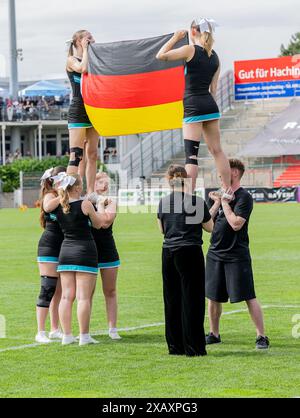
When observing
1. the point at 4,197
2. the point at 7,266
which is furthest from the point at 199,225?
the point at 4,197

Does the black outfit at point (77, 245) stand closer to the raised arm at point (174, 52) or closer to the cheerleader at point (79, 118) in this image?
the cheerleader at point (79, 118)

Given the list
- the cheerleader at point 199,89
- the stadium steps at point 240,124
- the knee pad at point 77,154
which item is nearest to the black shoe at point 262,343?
the cheerleader at point 199,89

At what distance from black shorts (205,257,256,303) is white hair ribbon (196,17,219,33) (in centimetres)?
228

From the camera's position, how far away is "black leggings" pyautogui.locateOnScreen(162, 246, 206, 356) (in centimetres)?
939

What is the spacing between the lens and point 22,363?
913 cm

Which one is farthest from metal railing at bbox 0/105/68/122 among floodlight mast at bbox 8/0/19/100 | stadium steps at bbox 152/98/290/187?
stadium steps at bbox 152/98/290/187

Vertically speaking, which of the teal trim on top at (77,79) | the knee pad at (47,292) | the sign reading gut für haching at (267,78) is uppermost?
the sign reading gut für haching at (267,78)

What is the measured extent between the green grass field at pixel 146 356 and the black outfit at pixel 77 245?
82 centimetres

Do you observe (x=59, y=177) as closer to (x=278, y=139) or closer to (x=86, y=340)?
(x=86, y=340)

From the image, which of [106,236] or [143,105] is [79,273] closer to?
[106,236]

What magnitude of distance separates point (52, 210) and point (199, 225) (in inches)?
66.7

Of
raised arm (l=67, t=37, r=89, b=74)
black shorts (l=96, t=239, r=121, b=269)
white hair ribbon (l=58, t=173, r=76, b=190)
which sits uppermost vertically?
raised arm (l=67, t=37, r=89, b=74)

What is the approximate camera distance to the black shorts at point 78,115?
34.7 ft

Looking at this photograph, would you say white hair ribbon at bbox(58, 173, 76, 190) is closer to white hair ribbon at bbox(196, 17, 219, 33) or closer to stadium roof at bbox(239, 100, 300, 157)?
white hair ribbon at bbox(196, 17, 219, 33)
